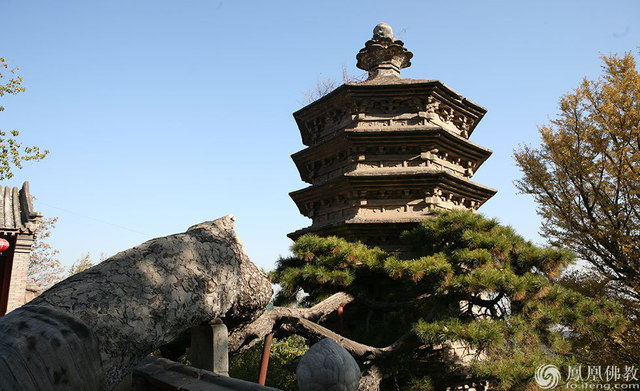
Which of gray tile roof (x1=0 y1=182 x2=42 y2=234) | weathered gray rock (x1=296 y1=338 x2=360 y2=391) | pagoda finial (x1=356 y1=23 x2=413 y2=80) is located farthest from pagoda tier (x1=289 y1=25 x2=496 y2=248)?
gray tile roof (x1=0 y1=182 x2=42 y2=234)

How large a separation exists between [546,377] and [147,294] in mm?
5334

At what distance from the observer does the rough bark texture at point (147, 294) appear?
1613mm

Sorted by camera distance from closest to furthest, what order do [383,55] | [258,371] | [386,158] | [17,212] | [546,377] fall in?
[546,377], [258,371], [386,158], [383,55], [17,212]

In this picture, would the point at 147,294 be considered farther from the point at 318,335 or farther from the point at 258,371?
the point at 258,371

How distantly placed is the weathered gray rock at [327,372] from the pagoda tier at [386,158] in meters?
7.27

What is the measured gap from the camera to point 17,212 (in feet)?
41.3

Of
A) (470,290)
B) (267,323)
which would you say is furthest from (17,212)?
(470,290)

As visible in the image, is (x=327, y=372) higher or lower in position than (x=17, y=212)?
lower

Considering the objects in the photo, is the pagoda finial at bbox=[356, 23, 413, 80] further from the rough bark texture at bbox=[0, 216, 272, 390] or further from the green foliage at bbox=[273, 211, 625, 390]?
the rough bark texture at bbox=[0, 216, 272, 390]

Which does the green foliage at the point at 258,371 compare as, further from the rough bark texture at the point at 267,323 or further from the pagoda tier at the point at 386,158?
the pagoda tier at the point at 386,158

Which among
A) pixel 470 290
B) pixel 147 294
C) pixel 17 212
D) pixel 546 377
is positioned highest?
pixel 17 212

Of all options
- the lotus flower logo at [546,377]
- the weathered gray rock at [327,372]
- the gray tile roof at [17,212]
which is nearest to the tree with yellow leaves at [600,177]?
the lotus flower logo at [546,377]

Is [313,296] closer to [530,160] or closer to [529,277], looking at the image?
[529,277]

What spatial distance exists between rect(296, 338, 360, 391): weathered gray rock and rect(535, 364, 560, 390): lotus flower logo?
14.4 feet
